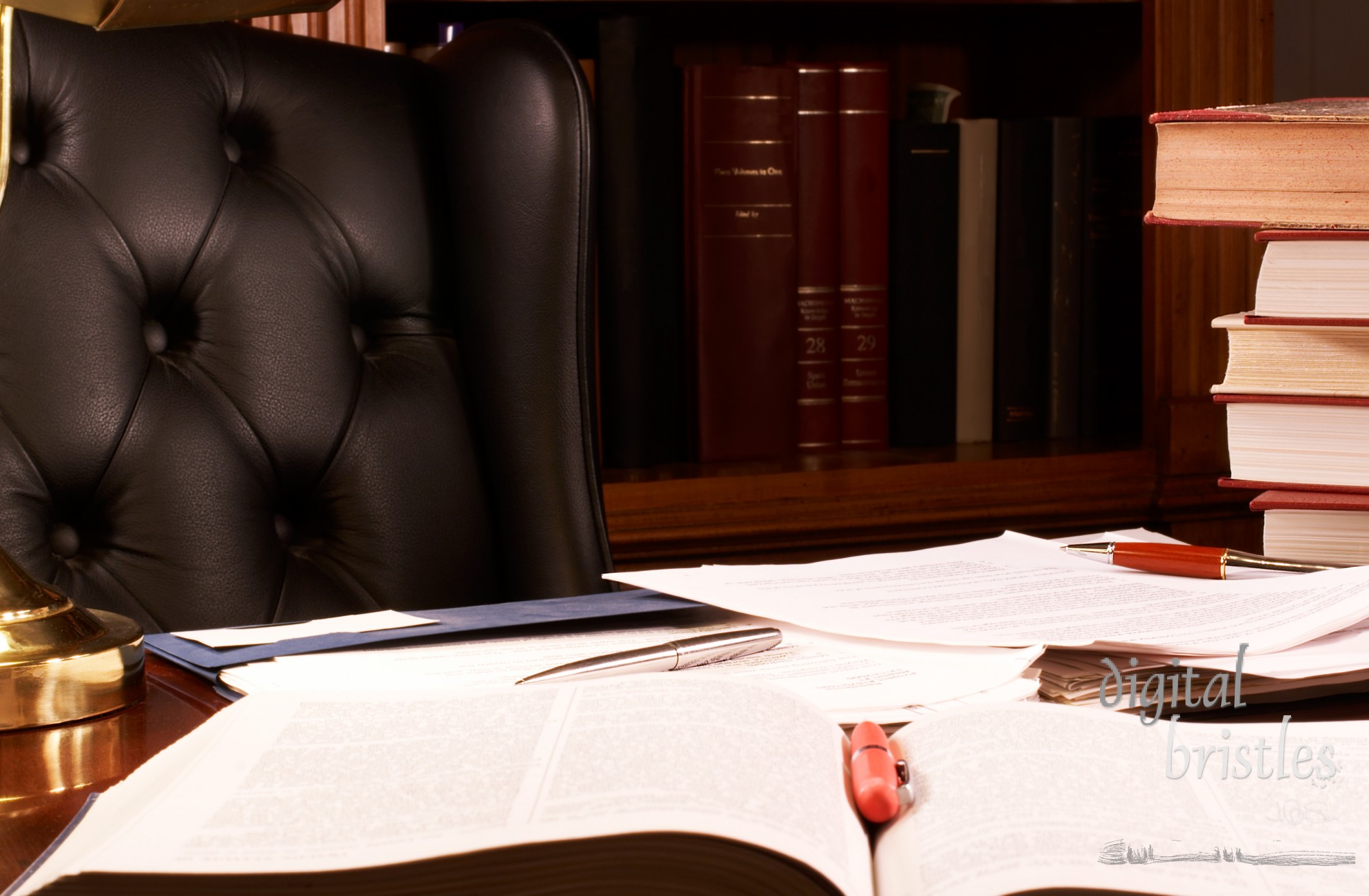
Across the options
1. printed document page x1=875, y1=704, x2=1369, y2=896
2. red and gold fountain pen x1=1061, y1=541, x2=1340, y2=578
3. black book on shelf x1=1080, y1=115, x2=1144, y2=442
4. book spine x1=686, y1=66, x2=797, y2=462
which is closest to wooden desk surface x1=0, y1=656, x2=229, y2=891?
printed document page x1=875, y1=704, x2=1369, y2=896

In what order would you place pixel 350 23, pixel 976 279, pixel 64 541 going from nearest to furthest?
pixel 64 541 < pixel 350 23 < pixel 976 279

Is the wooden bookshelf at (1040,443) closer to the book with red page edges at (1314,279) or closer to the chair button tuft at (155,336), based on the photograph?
the chair button tuft at (155,336)

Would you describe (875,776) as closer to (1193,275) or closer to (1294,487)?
(1294,487)

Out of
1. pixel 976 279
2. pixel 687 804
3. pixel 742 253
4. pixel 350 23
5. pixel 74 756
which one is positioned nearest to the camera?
pixel 687 804

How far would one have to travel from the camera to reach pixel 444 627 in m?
0.57

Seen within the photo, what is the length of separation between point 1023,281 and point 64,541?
1088 mm

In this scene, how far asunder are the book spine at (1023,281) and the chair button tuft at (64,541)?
1.06m

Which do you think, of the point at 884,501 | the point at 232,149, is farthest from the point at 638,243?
the point at 232,149

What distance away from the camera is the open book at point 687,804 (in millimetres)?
295

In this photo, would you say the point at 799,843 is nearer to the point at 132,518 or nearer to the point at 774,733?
the point at 774,733

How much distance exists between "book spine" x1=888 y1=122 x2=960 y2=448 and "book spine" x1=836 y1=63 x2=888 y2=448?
14mm

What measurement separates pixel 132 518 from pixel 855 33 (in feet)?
3.96

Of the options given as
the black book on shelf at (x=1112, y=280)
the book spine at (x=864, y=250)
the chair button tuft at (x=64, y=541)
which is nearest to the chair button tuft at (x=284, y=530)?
the chair button tuft at (x=64, y=541)

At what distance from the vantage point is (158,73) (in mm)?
875
